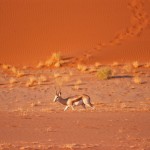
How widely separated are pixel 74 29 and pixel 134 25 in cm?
434

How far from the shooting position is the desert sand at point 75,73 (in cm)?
1520

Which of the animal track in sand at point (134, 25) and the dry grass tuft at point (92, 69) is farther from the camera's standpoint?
the animal track in sand at point (134, 25)

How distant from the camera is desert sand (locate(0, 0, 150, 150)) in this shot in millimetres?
15195

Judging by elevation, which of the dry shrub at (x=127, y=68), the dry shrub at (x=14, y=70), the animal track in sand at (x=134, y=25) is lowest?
the dry shrub at (x=127, y=68)

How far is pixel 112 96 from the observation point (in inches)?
986

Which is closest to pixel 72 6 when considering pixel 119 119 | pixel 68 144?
pixel 119 119

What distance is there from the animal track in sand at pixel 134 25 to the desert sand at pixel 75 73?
2.7 inches

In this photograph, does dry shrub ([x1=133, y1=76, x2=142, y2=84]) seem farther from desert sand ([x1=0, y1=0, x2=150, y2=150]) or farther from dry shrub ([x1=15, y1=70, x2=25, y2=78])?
dry shrub ([x1=15, y1=70, x2=25, y2=78])

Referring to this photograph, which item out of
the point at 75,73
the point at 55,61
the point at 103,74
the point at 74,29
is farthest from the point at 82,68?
the point at 74,29

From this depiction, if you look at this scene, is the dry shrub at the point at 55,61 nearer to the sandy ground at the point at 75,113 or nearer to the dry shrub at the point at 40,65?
the dry shrub at the point at 40,65

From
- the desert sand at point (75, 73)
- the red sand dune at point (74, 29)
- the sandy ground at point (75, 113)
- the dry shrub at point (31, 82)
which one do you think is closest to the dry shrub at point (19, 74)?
the desert sand at point (75, 73)

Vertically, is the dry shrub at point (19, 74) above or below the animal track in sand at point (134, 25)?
below

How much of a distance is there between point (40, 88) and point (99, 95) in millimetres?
3148

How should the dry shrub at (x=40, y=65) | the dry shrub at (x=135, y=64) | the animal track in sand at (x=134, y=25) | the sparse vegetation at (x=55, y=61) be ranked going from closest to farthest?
the dry shrub at (x=135, y=64)
the sparse vegetation at (x=55, y=61)
the dry shrub at (x=40, y=65)
the animal track in sand at (x=134, y=25)
